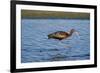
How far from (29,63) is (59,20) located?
0.46 meters

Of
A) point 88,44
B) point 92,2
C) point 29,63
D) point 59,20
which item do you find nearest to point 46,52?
point 29,63

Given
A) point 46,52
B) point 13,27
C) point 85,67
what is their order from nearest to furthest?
point 13,27
point 46,52
point 85,67

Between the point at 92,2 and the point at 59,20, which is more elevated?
the point at 92,2

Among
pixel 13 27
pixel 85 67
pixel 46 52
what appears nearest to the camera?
pixel 13 27

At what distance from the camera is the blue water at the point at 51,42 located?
173 cm

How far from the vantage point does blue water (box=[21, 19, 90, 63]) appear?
5.69ft

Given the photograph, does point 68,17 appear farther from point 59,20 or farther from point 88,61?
point 88,61

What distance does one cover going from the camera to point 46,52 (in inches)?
70.6

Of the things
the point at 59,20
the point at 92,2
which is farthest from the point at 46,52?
the point at 92,2

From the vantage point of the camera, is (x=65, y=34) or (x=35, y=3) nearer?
(x=35, y=3)

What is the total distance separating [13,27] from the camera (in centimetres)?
167

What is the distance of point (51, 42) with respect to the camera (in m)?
1.81

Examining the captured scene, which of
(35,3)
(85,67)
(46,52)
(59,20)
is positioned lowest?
(85,67)

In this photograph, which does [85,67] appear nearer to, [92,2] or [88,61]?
[88,61]
